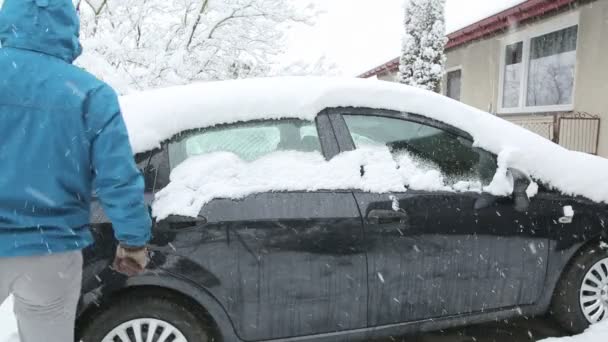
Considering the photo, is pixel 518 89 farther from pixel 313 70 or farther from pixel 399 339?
pixel 399 339

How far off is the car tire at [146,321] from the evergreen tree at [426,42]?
1095 cm

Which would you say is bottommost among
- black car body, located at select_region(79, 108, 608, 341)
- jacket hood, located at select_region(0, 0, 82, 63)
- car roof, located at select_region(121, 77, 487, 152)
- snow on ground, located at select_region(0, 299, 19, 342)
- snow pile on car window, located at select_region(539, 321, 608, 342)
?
snow on ground, located at select_region(0, 299, 19, 342)

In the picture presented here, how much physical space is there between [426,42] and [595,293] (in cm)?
1032

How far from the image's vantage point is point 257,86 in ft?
8.88

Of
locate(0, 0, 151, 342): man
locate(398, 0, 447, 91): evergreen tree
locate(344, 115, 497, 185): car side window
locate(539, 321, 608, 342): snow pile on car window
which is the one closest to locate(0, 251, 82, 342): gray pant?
locate(0, 0, 151, 342): man

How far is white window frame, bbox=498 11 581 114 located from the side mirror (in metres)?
7.10

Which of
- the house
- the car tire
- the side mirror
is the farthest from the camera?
the house

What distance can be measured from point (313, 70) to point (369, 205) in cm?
540

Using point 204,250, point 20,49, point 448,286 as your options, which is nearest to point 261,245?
point 204,250

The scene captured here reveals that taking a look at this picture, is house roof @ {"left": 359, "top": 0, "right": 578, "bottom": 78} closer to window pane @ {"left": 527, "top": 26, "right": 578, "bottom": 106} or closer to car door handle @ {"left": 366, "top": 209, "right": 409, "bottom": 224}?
window pane @ {"left": 527, "top": 26, "right": 578, "bottom": 106}

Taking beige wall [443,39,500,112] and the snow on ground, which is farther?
beige wall [443,39,500,112]

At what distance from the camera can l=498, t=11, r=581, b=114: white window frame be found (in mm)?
8766

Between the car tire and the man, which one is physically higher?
the man

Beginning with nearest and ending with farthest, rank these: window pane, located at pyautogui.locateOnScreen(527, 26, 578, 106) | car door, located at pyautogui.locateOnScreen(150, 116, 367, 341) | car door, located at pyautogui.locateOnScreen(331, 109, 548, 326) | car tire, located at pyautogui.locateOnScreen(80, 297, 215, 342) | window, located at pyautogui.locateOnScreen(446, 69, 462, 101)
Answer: car tire, located at pyautogui.locateOnScreen(80, 297, 215, 342), car door, located at pyautogui.locateOnScreen(150, 116, 367, 341), car door, located at pyautogui.locateOnScreen(331, 109, 548, 326), window pane, located at pyautogui.locateOnScreen(527, 26, 578, 106), window, located at pyautogui.locateOnScreen(446, 69, 462, 101)
